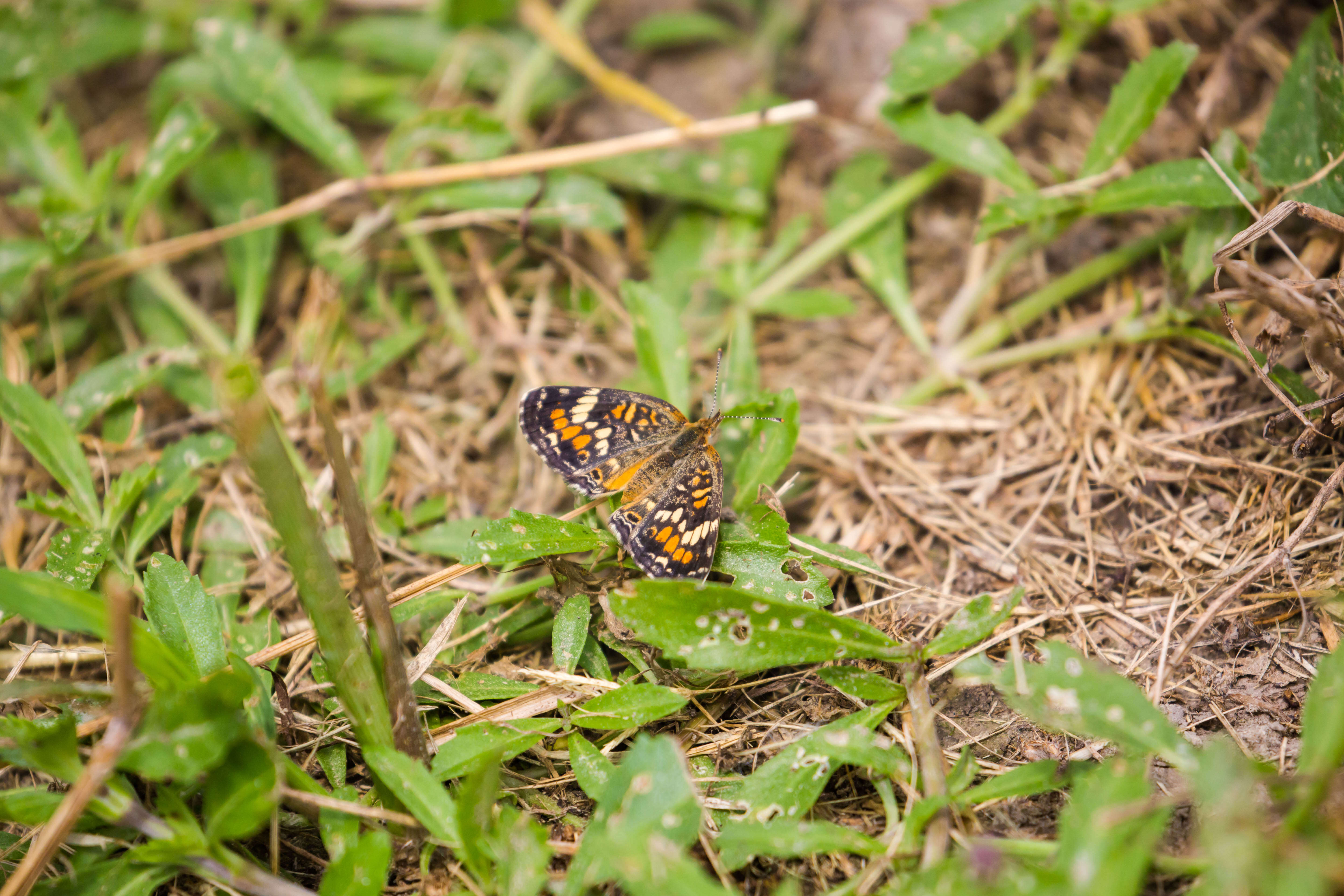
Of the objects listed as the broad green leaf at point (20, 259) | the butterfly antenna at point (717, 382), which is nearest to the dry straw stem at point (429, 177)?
the broad green leaf at point (20, 259)

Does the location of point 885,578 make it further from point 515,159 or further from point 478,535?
point 515,159

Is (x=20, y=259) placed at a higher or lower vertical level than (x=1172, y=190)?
higher

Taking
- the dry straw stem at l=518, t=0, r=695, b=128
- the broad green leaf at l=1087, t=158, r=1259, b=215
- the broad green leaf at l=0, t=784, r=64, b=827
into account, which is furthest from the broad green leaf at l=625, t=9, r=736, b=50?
the broad green leaf at l=0, t=784, r=64, b=827

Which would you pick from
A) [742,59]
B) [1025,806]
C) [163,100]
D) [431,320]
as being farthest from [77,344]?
[1025,806]

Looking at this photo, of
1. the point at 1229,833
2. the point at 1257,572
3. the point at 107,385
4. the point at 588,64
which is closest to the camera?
the point at 1229,833

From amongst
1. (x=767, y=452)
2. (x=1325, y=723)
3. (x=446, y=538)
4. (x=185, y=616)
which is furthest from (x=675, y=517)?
(x=1325, y=723)

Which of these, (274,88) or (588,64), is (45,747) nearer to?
(274,88)
